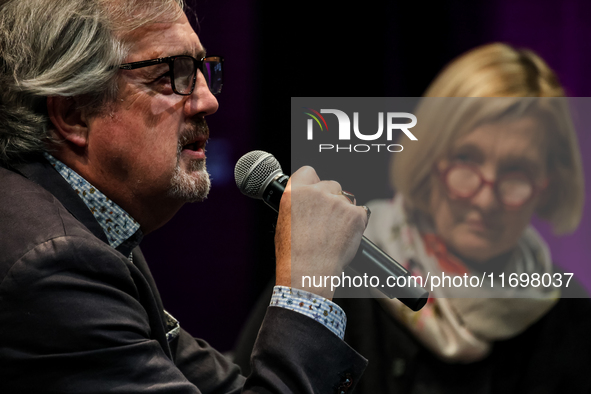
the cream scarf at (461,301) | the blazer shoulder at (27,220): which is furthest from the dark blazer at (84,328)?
the cream scarf at (461,301)

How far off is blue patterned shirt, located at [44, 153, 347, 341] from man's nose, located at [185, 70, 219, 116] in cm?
26

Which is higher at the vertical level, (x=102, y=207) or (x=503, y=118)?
(x=503, y=118)

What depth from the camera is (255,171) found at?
114 centimetres

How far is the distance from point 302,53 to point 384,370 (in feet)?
4.15

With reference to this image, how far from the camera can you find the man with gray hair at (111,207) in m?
0.85

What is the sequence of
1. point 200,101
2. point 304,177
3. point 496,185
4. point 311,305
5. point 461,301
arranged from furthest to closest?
point 461,301, point 496,185, point 200,101, point 304,177, point 311,305

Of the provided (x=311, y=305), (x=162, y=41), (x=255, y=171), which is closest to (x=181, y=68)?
(x=162, y=41)

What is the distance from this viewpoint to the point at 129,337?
89 centimetres

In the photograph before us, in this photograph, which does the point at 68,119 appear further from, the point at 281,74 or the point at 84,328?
the point at 281,74

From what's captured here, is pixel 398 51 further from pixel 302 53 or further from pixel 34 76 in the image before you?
pixel 34 76

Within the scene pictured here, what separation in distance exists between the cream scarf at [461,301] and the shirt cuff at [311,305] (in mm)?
794

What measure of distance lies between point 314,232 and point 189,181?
1.00ft

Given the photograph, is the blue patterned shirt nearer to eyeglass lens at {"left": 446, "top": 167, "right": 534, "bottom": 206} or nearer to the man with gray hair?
the man with gray hair

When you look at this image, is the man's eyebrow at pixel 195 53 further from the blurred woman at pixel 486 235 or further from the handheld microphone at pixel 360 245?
the blurred woman at pixel 486 235
